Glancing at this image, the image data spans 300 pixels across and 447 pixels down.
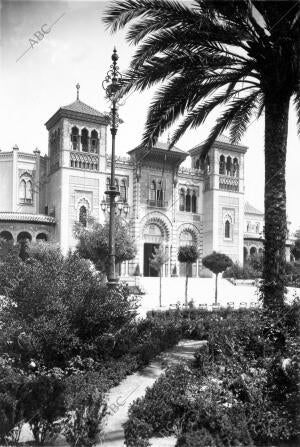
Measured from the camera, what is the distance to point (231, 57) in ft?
27.9

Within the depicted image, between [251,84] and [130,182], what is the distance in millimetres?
28119

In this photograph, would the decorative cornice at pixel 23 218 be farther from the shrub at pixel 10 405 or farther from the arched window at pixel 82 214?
the shrub at pixel 10 405

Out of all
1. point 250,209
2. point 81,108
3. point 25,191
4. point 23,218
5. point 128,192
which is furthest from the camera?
point 250,209

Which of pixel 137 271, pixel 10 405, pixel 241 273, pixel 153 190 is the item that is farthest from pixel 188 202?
pixel 10 405

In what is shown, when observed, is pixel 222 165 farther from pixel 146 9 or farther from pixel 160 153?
pixel 146 9

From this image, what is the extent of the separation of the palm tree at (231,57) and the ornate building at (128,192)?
71.8ft

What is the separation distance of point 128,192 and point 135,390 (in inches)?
1169

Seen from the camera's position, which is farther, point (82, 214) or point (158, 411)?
point (82, 214)

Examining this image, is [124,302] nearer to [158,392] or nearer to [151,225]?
[158,392]

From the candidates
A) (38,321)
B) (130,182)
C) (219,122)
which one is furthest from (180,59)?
(130,182)

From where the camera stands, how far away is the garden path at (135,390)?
5.12 meters

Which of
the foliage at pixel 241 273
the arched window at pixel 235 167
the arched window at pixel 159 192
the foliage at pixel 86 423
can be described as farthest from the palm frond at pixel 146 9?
the arched window at pixel 235 167

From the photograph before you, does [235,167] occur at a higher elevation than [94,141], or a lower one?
lower

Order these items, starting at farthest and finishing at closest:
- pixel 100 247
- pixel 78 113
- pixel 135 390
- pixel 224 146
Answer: pixel 224 146, pixel 78 113, pixel 100 247, pixel 135 390
